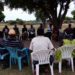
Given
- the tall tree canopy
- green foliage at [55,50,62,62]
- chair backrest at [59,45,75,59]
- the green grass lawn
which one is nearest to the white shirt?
green foliage at [55,50,62,62]

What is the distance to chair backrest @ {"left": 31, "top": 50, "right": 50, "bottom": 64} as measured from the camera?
7773 mm

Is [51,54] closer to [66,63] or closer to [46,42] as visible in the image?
[46,42]

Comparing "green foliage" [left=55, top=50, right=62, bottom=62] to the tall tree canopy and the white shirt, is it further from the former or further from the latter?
the tall tree canopy

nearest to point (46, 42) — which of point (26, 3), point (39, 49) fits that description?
point (39, 49)

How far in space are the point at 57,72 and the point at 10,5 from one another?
19.0 m

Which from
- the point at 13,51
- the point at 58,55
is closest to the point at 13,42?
the point at 13,51

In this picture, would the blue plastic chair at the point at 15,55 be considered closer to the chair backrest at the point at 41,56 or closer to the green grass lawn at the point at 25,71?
the green grass lawn at the point at 25,71

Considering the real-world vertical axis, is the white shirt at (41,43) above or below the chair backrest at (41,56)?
above

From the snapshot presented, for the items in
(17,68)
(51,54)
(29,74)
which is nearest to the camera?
(51,54)

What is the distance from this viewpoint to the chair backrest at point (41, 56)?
7.77 meters

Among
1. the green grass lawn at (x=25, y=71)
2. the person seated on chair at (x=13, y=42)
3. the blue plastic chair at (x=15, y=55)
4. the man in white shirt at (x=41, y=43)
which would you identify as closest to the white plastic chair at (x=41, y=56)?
the man in white shirt at (x=41, y=43)

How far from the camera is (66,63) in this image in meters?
9.55

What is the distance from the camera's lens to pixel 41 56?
7.85 m

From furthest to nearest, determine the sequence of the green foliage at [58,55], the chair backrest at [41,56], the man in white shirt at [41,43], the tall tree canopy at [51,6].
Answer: the tall tree canopy at [51,6] → the green foliage at [58,55] → the man in white shirt at [41,43] → the chair backrest at [41,56]
